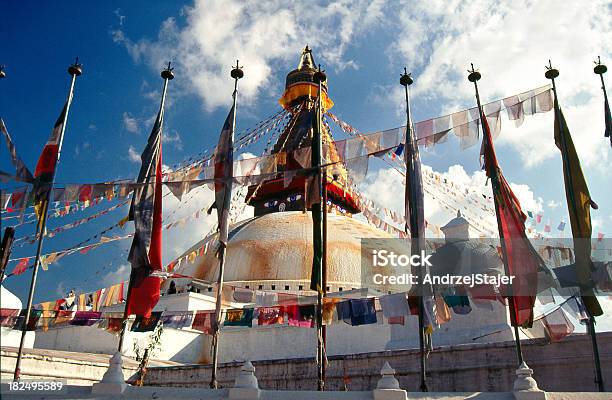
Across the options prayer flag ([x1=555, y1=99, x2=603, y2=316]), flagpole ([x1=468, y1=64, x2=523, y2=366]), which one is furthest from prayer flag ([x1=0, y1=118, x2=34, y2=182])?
prayer flag ([x1=555, y1=99, x2=603, y2=316])

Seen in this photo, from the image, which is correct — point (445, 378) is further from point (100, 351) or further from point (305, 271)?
point (100, 351)

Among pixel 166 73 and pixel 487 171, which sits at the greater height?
pixel 166 73

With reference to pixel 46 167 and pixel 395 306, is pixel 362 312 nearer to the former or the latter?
pixel 395 306

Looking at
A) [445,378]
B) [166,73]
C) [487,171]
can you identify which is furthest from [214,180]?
[445,378]

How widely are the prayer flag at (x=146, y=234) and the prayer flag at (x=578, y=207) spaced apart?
31.0 ft

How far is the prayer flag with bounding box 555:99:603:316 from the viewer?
1095 centimetres

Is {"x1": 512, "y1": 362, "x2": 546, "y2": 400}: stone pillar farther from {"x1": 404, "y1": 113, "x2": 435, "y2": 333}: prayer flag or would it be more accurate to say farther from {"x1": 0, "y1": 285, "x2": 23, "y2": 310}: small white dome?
{"x1": 0, "y1": 285, "x2": 23, "y2": 310}: small white dome

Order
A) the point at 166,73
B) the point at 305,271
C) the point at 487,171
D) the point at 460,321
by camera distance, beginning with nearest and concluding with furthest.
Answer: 1. the point at 487,171
2. the point at 166,73
3. the point at 460,321
4. the point at 305,271

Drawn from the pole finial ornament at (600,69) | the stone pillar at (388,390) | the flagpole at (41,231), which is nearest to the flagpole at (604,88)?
the pole finial ornament at (600,69)

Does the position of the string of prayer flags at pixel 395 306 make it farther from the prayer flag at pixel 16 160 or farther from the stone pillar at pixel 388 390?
the prayer flag at pixel 16 160

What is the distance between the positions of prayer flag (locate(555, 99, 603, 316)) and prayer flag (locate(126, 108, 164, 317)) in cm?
944

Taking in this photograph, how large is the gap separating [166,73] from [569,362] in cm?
1297

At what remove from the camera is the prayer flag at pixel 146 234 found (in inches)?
477

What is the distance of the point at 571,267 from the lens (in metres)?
12.4
